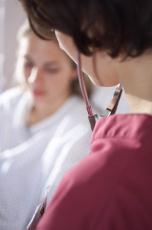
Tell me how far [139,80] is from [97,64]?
6cm

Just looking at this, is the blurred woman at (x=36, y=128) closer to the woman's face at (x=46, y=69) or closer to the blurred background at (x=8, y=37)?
the woman's face at (x=46, y=69)

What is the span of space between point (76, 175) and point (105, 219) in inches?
2.3

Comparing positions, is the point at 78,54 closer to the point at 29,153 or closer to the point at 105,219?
the point at 105,219

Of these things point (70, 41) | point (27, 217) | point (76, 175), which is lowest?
point (27, 217)

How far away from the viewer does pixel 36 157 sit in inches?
55.1

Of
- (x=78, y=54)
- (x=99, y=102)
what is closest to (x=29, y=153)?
(x=99, y=102)

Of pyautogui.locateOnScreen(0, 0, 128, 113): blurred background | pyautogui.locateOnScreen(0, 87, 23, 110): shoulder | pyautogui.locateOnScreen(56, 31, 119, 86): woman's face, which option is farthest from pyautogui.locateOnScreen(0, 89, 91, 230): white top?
pyautogui.locateOnScreen(56, 31, 119, 86): woman's face

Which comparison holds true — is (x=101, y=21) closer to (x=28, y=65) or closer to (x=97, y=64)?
(x=97, y=64)

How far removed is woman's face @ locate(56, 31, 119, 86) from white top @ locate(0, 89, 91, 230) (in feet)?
2.30

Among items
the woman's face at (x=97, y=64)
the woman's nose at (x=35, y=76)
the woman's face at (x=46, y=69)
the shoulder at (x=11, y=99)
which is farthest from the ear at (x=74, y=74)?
the woman's face at (x=97, y=64)

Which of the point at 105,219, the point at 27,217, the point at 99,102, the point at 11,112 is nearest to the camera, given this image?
the point at 105,219

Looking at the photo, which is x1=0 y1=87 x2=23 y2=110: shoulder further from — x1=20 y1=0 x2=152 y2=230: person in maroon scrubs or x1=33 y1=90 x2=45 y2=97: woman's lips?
x1=20 y1=0 x2=152 y2=230: person in maroon scrubs

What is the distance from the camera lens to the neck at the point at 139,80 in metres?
0.52

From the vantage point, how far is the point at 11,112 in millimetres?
1550
